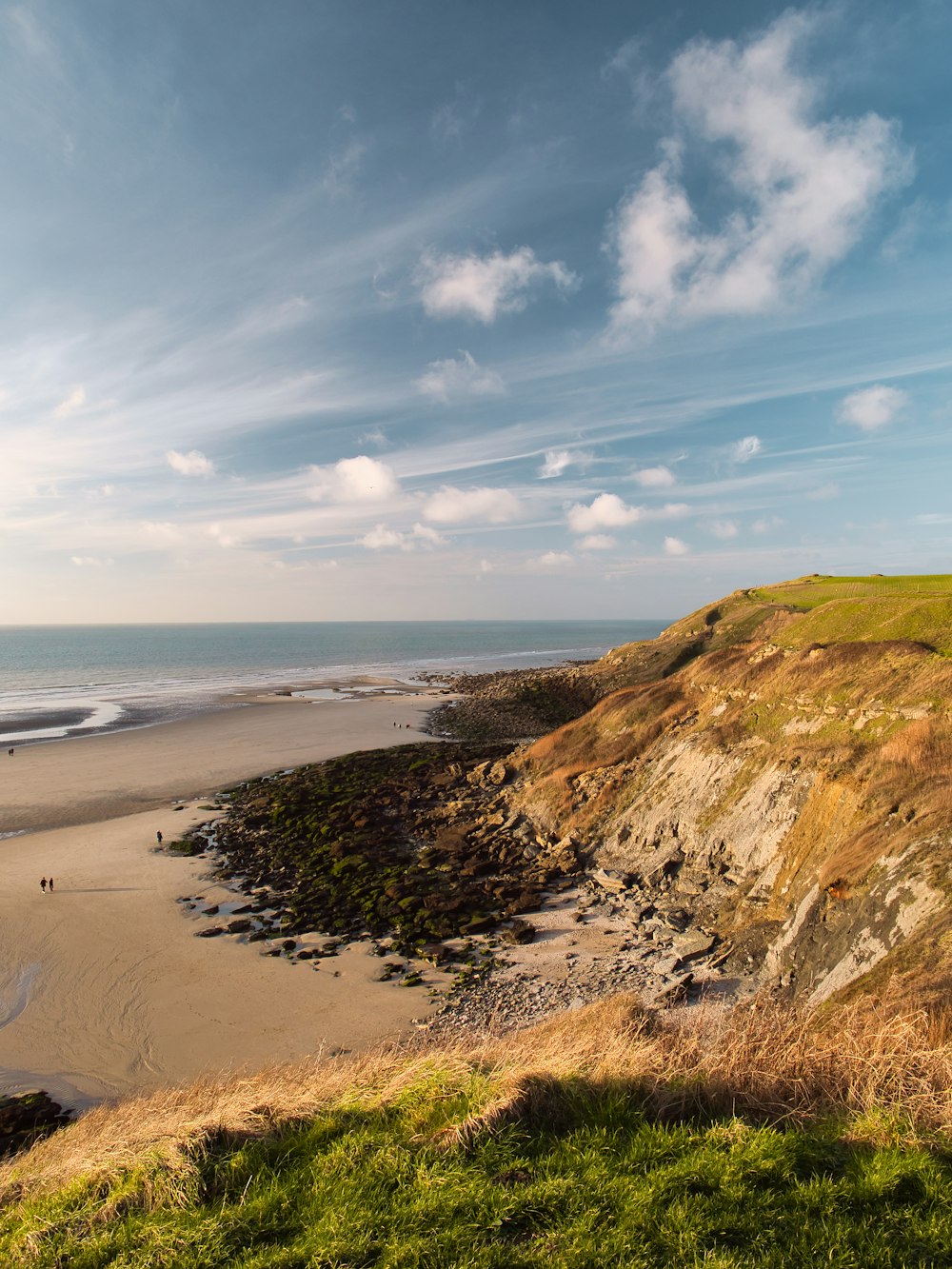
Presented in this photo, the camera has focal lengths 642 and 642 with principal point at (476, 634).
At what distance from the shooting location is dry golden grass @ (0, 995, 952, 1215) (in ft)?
21.6

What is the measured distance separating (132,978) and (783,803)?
19014 mm

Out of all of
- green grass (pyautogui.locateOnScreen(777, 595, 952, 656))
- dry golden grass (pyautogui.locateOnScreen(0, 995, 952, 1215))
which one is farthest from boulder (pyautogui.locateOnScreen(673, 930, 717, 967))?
green grass (pyautogui.locateOnScreen(777, 595, 952, 656))

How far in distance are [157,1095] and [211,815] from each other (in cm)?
2492

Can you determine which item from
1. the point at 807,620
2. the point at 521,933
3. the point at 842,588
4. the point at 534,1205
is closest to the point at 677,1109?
the point at 534,1205

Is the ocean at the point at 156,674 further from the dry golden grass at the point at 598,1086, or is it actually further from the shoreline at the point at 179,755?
the dry golden grass at the point at 598,1086

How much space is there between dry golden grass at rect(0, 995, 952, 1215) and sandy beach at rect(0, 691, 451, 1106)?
220cm

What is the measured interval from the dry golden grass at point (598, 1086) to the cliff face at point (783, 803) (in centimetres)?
415

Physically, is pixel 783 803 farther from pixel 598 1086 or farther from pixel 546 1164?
pixel 546 1164

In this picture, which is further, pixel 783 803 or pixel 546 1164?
pixel 783 803

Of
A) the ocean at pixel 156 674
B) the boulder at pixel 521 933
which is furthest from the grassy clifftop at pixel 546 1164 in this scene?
the ocean at pixel 156 674

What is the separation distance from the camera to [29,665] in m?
124

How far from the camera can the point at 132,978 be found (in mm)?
17578

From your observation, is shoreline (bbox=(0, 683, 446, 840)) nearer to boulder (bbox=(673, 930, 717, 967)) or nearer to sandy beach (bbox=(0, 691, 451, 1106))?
sandy beach (bbox=(0, 691, 451, 1106))

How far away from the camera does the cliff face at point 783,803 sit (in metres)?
Result: 13.4
